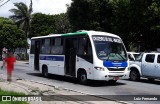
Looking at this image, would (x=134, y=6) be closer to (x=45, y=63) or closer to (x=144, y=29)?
(x=144, y=29)

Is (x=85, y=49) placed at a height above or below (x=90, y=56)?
above

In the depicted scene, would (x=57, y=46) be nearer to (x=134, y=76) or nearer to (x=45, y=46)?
(x=45, y=46)

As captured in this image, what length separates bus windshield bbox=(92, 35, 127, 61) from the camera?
1678 centimetres

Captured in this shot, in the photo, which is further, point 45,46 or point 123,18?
point 123,18

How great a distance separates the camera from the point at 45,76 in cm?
2181

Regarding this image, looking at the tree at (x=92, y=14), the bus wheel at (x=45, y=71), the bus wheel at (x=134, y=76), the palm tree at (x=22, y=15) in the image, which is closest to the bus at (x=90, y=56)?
the bus wheel at (x=45, y=71)

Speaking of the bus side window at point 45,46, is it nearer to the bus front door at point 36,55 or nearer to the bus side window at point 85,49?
the bus front door at point 36,55

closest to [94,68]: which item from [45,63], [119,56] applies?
[119,56]

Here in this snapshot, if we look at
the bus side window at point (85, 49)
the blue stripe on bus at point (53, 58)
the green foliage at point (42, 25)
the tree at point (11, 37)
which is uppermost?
the green foliage at point (42, 25)

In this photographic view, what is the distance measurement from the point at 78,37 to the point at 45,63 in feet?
13.9

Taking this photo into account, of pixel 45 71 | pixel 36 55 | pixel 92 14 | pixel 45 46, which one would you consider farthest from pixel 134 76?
pixel 92 14

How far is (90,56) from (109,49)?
3.31 feet

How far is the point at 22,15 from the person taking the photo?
67938mm

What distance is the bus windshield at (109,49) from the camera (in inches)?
661
